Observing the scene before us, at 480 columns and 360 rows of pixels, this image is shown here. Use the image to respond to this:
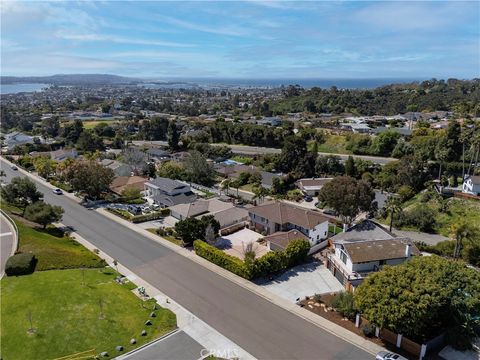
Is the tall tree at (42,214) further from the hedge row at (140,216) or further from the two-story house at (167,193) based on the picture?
the two-story house at (167,193)

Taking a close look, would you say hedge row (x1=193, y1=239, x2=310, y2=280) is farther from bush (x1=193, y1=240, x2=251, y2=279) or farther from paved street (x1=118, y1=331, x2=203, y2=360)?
paved street (x1=118, y1=331, x2=203, y2=360)

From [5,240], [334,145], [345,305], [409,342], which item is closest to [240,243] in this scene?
[345,305]

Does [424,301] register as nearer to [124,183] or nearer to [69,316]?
[69,316]

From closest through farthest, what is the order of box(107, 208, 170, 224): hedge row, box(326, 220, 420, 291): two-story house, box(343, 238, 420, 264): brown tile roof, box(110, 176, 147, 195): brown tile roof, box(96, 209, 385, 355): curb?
box(96, 209, 385, 355): curb
box(326, 220, 420, 291): two-story house
box(343, 238, 420, 264): brown tile roof
box(107, 208, 170, 224): hedge row
box(110, 176, 147, 195): brown tile roof

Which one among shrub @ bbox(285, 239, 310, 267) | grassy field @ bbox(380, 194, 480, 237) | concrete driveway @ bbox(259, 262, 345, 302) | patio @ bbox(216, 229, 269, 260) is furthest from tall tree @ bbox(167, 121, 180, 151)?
concrete driveway @ bbox(259, 262, 345, 302)

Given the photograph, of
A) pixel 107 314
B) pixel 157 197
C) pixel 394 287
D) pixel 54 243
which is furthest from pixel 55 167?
pixel 394 287

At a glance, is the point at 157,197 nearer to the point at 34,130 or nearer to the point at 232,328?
the point at 232,328
